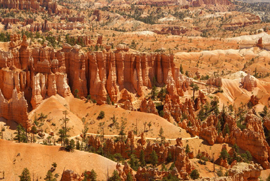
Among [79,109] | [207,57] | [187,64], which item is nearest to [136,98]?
[79,109]

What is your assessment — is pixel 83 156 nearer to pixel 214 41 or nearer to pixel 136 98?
pixel 136 98

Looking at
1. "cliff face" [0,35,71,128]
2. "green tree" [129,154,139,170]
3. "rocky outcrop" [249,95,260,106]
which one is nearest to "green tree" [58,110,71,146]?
"cliff face" [0,35,71,128]

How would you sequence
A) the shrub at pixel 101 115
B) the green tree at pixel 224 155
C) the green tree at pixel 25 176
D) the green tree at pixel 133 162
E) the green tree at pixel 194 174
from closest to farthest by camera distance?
the green tree at pixel 25 176, the green tree at pixel 194 174, the green tree at pixel 133 162, the green tree at pixel 224 155, the shrub at pixel 101 115

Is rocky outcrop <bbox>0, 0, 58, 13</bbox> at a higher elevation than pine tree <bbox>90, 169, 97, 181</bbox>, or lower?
higher

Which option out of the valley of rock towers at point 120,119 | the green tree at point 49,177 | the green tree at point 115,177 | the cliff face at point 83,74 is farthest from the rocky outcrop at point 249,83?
the green tree at point 49,177

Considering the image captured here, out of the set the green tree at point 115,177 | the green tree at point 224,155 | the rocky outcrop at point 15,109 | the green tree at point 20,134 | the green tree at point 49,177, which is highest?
the rocky outcrop at point 15,109

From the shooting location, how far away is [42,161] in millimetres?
48312

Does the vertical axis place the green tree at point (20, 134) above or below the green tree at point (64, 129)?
above

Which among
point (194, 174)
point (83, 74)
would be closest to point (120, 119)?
point (83, 74)

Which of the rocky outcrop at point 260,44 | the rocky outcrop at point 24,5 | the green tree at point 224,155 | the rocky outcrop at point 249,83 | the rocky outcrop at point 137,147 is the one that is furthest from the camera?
the rocky outcrop at point 24,5

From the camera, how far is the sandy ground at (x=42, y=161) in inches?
1854

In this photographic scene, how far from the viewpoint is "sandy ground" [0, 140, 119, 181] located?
47.1 metres

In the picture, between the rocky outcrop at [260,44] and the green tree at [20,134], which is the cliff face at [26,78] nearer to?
the green tree at [20,134]

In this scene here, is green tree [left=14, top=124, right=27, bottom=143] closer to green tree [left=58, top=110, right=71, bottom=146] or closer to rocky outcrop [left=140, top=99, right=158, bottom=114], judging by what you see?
green tree [left=58, top=110, right=71, bottom=146]
